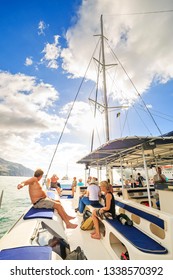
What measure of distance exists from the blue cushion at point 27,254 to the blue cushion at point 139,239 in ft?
5.56

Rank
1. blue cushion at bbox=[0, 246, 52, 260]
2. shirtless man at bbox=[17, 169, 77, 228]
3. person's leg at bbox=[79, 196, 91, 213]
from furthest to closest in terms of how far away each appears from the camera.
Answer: person's leg at bbox=[79, 196, 91, 213]
shirtless man at bbox=[17, 169, 77, 228]
blue cushion at bbox=[0, 246, 52, 260]

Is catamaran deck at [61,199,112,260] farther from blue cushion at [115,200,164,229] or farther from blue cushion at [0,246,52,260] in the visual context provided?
blue cushion at [0,246,52,260]

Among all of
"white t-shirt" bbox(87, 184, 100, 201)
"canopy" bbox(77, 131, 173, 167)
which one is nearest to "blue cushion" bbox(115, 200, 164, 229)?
"white t-shirt" bbox(87, 184, 100, 201)

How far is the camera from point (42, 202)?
383cm

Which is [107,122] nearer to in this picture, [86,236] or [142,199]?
[142,199]

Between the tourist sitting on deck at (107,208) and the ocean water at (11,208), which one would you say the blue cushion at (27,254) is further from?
the ocean water at (11,208)

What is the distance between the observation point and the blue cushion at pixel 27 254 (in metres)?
1.65

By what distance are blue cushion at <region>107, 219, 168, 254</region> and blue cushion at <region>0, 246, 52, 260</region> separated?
169cm

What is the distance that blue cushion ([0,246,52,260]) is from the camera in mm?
1648

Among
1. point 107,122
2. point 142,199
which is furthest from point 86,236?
point 107,122

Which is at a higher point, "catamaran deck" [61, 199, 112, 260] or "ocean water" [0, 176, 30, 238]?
"catamaran deck" [61, 199, 112, 260]

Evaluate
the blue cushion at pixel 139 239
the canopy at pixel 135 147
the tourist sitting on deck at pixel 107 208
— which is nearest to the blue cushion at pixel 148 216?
the blue cushion at pixel 139 239

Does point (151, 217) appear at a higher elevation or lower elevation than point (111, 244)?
higher
